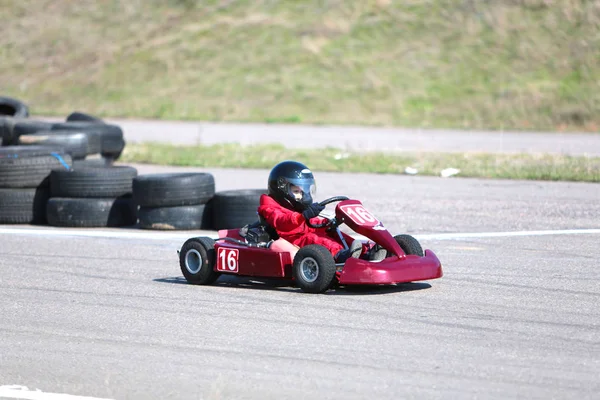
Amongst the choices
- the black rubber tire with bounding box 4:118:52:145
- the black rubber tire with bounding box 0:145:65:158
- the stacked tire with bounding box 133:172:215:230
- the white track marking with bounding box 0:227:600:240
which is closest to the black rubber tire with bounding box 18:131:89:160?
the black rubber tire with bounding box 0:145:65:158

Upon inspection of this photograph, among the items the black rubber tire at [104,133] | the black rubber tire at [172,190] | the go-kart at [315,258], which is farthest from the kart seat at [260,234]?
the black rubber tire at [104,133]

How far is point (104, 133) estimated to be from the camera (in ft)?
52.0

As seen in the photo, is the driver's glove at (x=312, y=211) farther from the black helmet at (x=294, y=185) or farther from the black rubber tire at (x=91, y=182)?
the black rubber tire at (x=91, y=182)

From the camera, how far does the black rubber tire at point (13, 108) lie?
67.6ft

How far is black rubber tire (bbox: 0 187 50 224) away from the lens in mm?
11188

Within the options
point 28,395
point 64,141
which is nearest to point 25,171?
point 64,141

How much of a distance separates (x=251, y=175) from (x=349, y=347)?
1014cm

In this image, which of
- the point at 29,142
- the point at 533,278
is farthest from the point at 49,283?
the point at 29,142

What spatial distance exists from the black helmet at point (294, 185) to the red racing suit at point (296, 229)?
9 centimetres

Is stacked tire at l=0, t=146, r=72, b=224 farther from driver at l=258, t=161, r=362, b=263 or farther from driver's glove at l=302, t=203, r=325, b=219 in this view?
driver's glove at l=302, t=203, r=325, b=219

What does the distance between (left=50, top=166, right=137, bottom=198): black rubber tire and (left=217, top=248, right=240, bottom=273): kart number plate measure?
369cm

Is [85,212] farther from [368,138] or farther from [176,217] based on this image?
[368,138]

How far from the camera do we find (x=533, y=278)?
7.63m

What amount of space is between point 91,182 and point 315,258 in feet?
14.8
